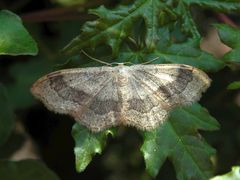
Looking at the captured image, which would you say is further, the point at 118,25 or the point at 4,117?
the point at 4,117

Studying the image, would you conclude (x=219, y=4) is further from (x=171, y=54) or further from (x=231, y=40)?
(x=171, y=54)

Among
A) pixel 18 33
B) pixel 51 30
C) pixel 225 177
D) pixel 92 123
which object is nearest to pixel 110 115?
pixel 92 123

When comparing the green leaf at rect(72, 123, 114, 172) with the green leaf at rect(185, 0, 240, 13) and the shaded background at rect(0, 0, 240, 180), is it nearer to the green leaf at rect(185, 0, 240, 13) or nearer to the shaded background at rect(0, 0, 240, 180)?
the green leaf at rect(185, 0, 240, 13)

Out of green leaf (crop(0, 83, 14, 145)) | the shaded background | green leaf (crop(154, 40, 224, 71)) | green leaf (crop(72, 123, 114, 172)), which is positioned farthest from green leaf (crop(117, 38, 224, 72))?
the shaded background

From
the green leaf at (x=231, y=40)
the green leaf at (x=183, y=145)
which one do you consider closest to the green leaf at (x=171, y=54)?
the green leaf at (x=231, y=40)

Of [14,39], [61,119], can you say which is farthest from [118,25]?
[61,119]

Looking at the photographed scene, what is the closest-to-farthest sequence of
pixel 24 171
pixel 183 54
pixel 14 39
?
pixel 14 39 < pixel 183 54 < pixel 24 171

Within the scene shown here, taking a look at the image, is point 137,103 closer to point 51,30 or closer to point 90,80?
point 90,80
